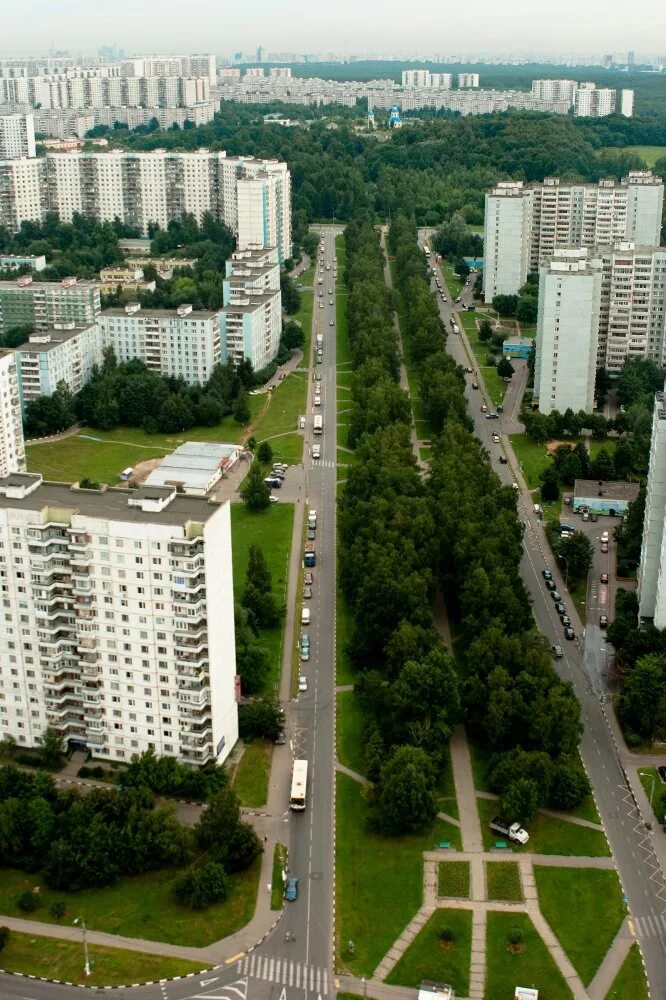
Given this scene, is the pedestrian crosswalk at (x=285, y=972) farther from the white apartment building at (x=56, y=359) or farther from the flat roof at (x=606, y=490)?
the white apartment building at (x=56, y=359)

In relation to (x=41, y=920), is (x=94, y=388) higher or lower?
higher

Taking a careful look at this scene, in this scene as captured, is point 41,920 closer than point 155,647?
Yes

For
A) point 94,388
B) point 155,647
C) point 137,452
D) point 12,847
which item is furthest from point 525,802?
point 94,388

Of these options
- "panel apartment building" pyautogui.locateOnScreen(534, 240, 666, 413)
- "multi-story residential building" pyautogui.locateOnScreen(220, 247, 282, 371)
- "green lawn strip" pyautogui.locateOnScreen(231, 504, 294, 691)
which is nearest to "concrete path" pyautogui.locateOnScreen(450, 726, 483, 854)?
"green lawn strip" pyautogui.locateOnScreen(231, 504, 294, 691)

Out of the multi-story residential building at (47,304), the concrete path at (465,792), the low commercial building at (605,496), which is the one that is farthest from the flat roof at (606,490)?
the multi-story residential building at (47,304)

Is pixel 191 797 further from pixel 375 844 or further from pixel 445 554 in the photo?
pixel 445 554

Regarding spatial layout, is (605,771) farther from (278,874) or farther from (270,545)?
(270,545)

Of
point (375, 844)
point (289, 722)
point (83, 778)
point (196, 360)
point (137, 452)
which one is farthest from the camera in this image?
point (196, 360)
